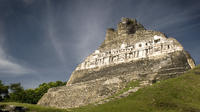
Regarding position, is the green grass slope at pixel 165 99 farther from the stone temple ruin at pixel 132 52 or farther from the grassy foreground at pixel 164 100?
the stone temple ruin at pixel 132 52

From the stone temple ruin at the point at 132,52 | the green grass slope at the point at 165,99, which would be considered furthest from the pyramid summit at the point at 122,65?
the green grass slope at the point at 165,99

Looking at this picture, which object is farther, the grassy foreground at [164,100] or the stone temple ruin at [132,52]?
the stone temple ruin at [132,52]

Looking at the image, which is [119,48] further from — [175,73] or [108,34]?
[175,73]

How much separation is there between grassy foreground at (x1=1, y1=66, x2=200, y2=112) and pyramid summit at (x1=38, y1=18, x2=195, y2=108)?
5.96 metres

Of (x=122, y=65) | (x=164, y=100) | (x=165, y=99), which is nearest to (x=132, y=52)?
(x=122, y=65)

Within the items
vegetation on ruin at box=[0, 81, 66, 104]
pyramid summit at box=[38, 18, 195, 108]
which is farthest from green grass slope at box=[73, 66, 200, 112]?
vegetation on ruin at box=[0, 81, 66, 104]

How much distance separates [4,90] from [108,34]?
30895 mm

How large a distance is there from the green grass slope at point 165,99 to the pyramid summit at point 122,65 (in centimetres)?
590

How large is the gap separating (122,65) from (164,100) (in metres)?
24.9

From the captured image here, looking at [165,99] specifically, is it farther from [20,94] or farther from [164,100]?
[20,94]

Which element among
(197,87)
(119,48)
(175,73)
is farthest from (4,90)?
(197,87)

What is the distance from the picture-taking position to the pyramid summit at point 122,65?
37.8 meters

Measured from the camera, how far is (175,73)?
3403cm

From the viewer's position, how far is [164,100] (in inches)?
958
